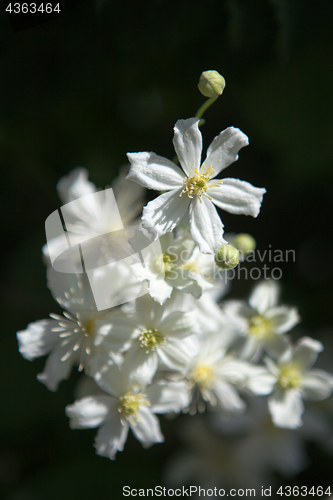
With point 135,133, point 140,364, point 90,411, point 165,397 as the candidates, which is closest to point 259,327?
point 165,397

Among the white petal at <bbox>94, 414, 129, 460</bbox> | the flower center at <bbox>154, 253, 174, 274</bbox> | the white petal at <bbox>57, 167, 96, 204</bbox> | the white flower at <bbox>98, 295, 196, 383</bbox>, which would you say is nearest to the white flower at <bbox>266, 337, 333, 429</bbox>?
the white flower at <bbox>98, 295, 196, 383</bbox>

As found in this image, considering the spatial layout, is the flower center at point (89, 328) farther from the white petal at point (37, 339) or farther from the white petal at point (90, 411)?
the white petal at point (90, 411)

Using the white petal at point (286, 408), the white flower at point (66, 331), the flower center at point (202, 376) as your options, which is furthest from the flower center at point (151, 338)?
the white petal at point (286, 408)

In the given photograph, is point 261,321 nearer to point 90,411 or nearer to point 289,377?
point 289,377

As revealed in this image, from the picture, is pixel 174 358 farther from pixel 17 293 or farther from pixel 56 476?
pixel 56 476

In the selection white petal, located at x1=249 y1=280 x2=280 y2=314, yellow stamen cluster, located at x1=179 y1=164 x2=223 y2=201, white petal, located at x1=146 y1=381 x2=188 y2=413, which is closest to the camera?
yellow stamen cluster, located at x1=179 y1=164 x2=223 y2=201

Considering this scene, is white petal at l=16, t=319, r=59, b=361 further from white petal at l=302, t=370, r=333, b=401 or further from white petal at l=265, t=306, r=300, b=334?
white petal at l=302, t=370, r=333, b=401
